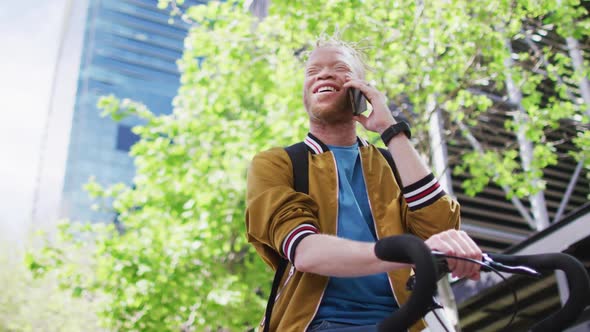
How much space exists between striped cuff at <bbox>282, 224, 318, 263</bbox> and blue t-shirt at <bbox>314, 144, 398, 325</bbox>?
0.59 ft

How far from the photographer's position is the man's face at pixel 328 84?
7.91ft

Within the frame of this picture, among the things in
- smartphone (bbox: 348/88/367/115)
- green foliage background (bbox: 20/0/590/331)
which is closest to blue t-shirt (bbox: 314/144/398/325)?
smartphone (bbox: 348/88/367/115)

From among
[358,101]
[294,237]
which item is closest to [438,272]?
[294,237]

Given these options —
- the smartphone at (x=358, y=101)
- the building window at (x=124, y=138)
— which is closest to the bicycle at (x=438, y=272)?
the smartphone at (x=358, y=101)

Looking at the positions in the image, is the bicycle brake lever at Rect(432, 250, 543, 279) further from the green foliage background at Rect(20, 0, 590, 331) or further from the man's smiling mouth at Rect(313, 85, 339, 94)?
the green foliage background at Rect(20, 0, 590, 331)

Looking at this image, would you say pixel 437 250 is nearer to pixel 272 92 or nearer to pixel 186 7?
pixel 272 92

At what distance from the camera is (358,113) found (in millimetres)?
2352

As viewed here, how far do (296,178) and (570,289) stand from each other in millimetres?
928

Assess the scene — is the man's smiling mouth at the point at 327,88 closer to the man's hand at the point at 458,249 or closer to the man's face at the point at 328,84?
the man's face at the point at 328,84

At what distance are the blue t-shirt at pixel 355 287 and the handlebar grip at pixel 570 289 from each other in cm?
51

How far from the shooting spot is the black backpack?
2129 mm

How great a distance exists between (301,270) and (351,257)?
0.21 metres

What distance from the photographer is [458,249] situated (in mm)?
1652

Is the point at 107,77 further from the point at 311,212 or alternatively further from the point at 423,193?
the point at 423,193
